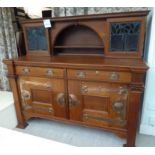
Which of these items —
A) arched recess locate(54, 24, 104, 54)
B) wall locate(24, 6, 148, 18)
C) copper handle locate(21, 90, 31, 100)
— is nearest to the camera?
copper handle locate(21, 90, 31, 100)

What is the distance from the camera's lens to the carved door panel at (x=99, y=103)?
133 centimetres

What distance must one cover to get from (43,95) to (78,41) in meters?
0.77

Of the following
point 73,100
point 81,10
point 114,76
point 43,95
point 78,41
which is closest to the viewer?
point 114,76

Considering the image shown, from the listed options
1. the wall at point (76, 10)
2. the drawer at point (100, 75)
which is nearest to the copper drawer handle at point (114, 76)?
the drawer at point (100, 75)

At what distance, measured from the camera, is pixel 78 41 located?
1821 mm

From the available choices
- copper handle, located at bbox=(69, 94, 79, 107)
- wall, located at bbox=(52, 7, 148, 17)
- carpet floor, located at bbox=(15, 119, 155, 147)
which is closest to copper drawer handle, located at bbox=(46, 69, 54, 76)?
copper handle, located at bbox=(69, 94, 79, 107)

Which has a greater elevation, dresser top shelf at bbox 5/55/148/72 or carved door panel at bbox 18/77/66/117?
dresser top shelf at bbox 5/55/148/72

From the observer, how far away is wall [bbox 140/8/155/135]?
1408 mm

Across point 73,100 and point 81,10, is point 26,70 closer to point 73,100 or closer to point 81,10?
point 73,100

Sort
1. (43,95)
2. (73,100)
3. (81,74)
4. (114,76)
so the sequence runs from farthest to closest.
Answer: (43,95) → (73,100) → (81,74) → (114,76)

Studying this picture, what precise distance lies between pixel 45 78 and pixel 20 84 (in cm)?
34

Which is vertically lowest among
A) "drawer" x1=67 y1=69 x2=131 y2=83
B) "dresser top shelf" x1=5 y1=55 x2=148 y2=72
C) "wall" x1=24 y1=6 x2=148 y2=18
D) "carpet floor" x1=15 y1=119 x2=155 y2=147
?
"carpet floor" x1=15 y1=119 x2=155 y2=147

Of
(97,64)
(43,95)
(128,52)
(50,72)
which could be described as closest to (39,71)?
(50,72)

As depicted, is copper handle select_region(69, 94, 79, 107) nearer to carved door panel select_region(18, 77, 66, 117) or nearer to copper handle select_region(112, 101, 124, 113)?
carved door panel select_region(18, 77, 66, 117)
